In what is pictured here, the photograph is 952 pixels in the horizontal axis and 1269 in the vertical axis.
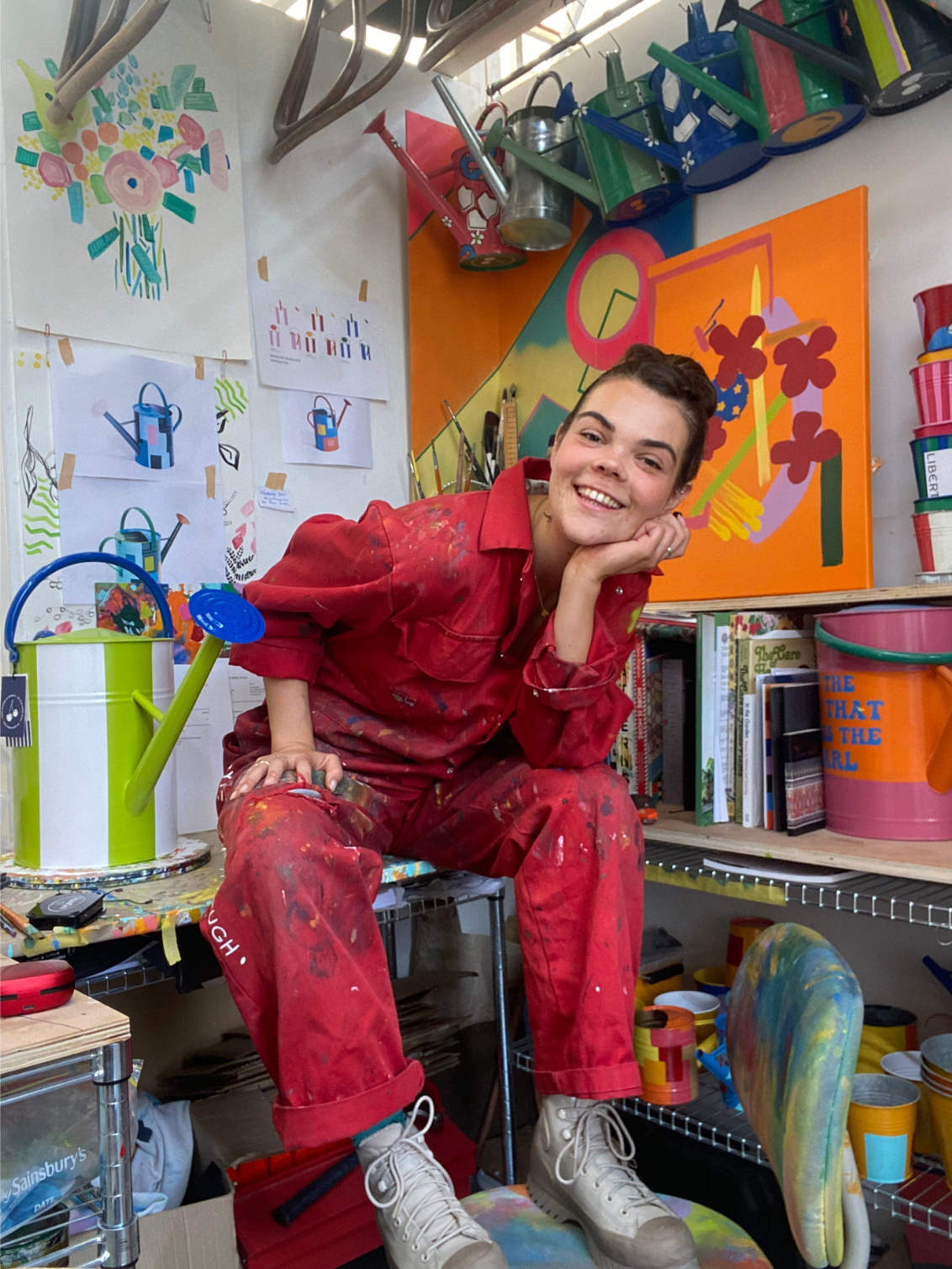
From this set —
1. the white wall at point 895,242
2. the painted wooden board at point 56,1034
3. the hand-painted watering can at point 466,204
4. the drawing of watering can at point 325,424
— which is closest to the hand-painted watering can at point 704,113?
the white wall at point 895,242

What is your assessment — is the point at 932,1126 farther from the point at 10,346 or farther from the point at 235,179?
the point at 235,179

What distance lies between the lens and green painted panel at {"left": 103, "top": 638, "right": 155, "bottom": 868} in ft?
4.07

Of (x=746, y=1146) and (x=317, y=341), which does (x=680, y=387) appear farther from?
(x=746, y=1146)

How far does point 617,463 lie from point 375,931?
2.03 feet

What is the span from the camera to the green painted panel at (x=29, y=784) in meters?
1.23

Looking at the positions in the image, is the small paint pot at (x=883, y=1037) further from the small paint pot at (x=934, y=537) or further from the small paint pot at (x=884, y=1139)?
the small paint pot at (x=934, y=537)

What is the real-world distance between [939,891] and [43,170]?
161 centimetres

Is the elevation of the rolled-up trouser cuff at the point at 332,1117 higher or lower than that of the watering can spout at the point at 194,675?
lower

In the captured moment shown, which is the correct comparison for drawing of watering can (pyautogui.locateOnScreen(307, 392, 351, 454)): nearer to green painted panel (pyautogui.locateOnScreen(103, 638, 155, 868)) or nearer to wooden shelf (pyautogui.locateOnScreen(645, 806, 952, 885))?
green painted panel (pyautogui.locateOnScreen(103, 638, 155, 868))

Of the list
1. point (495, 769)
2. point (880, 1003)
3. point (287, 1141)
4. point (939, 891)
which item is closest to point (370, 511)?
point (495, 769)

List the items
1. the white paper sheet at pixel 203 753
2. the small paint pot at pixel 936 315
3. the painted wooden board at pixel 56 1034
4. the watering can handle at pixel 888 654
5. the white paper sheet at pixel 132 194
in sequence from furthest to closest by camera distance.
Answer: the white paper sheet at pixel 203 753 → the white paper sheet at pixel 132 194 → the small paint pot at pixel 936 315 → the watering can handle at pixel 888 654 → the painted wooden board at pixel 56 1034

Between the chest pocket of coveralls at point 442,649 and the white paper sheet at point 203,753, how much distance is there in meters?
0.51

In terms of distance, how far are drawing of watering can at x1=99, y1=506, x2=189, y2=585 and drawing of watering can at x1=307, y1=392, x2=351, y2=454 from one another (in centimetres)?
33

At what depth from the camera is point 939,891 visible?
1216 millimetres
